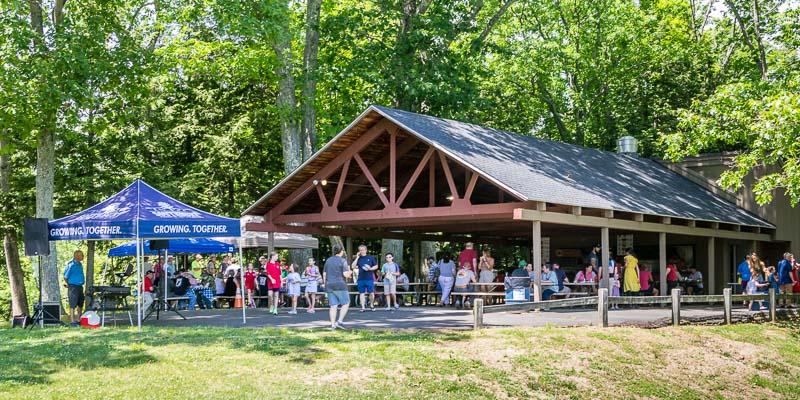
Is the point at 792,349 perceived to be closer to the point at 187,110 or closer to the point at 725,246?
the point at 725,246

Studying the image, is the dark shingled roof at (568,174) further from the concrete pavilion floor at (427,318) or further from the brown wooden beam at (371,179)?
the concrete pavilion floor at (427,318)

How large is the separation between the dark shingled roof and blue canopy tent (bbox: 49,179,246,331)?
5053mm

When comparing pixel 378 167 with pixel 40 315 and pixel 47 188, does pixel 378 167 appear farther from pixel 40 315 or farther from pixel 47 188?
pixel 40 315

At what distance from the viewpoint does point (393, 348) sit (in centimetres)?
1361

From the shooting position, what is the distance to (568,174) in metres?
23.2

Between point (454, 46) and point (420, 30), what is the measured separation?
26.3 feet

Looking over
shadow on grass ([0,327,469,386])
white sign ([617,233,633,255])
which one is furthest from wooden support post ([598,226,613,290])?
shadow on grass ([0,327,469,386])

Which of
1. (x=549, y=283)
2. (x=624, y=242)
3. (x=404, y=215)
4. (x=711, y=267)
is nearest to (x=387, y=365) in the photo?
(x=404, y=215)

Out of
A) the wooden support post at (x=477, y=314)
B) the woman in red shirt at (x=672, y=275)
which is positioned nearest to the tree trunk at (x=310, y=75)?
the woman in red shirt at (x=672, y=275)

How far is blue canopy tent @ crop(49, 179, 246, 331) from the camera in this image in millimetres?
16781

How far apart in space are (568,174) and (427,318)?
264 inches

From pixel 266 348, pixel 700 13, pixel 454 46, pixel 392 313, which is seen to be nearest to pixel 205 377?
pixel 266 348

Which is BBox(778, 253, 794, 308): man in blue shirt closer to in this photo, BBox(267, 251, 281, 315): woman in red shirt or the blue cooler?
the blue cooler

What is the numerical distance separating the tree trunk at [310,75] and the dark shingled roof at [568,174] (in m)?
7.09
